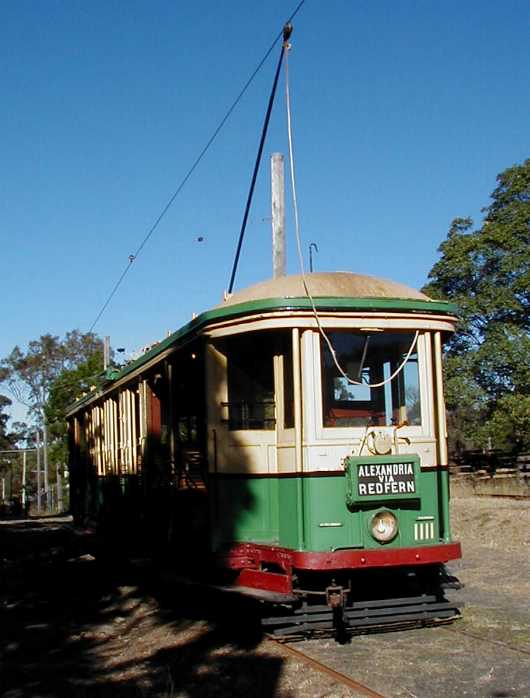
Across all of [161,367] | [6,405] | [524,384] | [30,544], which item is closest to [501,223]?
[524,384]

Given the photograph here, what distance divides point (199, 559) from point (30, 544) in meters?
12.2

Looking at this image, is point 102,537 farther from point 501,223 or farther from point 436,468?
point 501,223

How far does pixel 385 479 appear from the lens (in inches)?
308

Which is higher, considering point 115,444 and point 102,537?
point 115,444

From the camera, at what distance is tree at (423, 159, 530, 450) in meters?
26.6

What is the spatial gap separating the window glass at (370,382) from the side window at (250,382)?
617 mm

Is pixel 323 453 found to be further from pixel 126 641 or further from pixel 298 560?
pixel 126 641

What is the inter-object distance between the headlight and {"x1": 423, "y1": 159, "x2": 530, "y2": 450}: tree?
18.9 metres

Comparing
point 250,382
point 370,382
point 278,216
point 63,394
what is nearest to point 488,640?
point 370,382

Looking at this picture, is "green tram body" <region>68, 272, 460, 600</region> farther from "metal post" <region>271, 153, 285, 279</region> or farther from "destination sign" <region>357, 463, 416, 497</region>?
"metal post" <region>271, 153, 285, 279</region>

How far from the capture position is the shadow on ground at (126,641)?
22.3 ft

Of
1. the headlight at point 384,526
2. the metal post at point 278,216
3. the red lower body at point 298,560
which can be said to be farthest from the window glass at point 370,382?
the metal post at point 278,216

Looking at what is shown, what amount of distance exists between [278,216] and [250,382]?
5.12 meters

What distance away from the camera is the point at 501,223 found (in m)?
27.9
